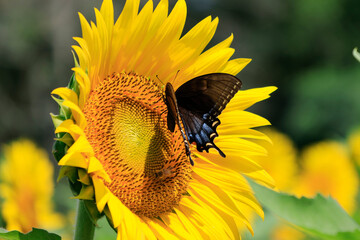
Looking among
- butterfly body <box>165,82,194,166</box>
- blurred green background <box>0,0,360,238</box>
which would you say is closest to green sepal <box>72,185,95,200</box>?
butterfly body <box>165,82,194,166</box>

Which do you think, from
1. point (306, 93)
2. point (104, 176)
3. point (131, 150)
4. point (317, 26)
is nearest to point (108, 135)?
point (131, 150)

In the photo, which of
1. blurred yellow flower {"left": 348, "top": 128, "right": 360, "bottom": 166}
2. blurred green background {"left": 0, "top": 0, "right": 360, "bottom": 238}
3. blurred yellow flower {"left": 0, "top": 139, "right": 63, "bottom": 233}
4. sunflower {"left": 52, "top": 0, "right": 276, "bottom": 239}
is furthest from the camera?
blurred green background {"left": 0, "top": 0, "right": 360, "bottom": 238}

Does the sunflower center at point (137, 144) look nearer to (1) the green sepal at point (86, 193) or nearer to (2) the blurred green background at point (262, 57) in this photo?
(1) the green sepal at point (86, 193)

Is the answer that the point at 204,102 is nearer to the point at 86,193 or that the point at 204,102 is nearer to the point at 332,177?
the point at 86,193

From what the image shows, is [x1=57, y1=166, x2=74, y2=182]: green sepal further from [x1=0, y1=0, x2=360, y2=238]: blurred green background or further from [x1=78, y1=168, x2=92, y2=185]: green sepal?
[x1=0, y1=0, x2=360, y2=238]: blurred green background

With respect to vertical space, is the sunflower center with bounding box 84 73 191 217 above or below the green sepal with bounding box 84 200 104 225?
below

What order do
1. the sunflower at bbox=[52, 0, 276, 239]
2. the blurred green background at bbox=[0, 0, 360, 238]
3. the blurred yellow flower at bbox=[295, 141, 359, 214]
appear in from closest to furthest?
the sunflower at bbox=[52, 0, 276, 239] < the blurred yellow flower at bbox=[295, 141, 359, 214] < the blurred green background at bbox=[0, 0, 360, 238]

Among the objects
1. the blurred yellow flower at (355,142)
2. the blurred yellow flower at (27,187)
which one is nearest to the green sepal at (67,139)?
the blurred yellow flower at (27,187)
